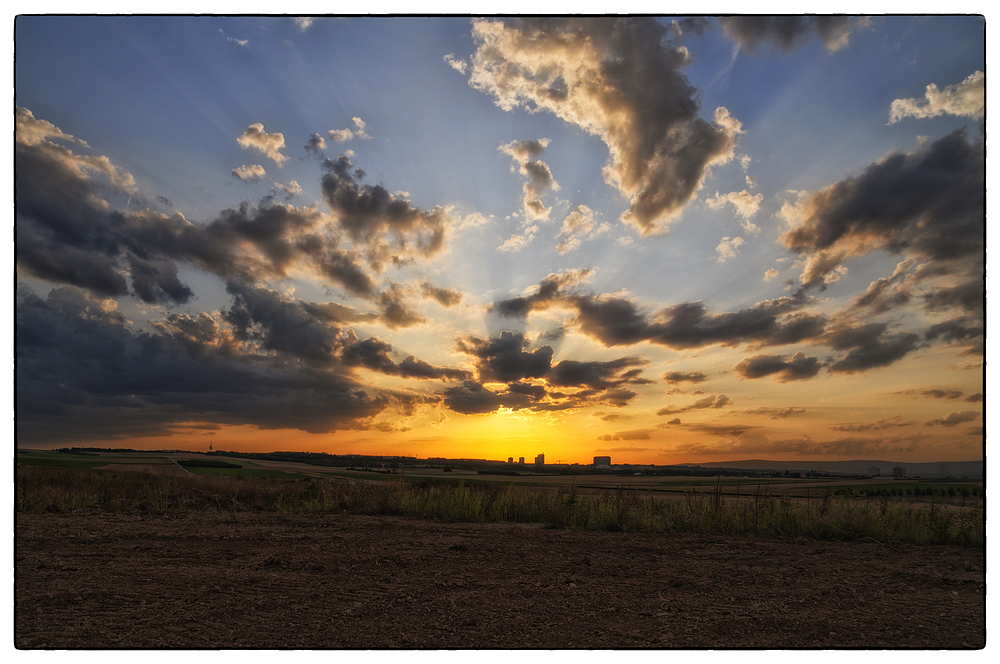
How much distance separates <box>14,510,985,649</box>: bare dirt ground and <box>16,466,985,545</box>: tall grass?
0.96 m

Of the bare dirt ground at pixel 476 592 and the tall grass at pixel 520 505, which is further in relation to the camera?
the tall grass at pixel 520 505

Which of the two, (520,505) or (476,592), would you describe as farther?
(520,505)

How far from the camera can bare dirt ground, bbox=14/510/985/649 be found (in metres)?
4.50

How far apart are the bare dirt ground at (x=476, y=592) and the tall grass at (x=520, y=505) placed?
959mm

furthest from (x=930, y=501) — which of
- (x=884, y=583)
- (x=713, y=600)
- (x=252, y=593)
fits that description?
(x=252, y=593)

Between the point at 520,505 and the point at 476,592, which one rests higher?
the point at 476,592

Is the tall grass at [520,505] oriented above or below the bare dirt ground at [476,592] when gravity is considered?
below

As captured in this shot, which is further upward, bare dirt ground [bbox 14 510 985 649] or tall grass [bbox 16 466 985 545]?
bare dirt ground [bbox 14 510 985 649]

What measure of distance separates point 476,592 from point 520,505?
6476mm

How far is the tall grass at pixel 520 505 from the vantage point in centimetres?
942

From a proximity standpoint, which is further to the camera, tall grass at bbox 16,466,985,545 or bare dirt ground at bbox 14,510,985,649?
tall grass at bbox 16,466,985,545

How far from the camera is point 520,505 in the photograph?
11.8 metres

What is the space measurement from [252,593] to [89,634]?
141 centimetres

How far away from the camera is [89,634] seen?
4465mm
